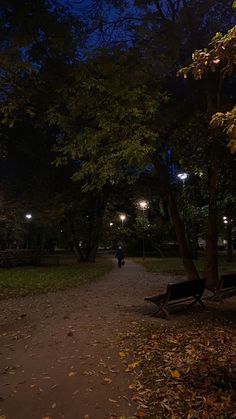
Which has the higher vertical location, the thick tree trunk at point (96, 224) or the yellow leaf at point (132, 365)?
the thick tree trunk at point (96, 224)

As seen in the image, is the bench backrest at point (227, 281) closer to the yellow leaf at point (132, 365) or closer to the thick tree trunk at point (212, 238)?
the thick tree trunk at point (212, 238)

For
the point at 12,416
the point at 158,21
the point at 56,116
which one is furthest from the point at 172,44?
the point at 12,416

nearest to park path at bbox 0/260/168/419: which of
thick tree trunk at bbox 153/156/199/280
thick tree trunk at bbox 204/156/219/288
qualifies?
thick tree trunk at bbox 153/156/199/280

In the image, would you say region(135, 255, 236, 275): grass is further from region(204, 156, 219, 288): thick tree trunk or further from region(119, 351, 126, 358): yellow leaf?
region(119, 351, 126, 358): yellow leaf

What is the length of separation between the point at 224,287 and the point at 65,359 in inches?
262

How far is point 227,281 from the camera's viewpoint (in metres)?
11.3

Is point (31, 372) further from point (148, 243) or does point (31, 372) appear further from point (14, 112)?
point (148, 243)

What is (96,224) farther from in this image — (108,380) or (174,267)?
(108,380)

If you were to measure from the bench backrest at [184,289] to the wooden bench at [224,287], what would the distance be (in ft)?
4.34

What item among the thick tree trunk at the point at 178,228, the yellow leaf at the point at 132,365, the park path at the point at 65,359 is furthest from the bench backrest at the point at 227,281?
the yellow leaf at the point at 132,365

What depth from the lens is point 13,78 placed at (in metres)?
10.5

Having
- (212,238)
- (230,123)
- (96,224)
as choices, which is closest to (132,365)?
(230,123)

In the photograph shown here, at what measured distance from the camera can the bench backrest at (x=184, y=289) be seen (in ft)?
29.1

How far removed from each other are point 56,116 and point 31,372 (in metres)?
8.35
